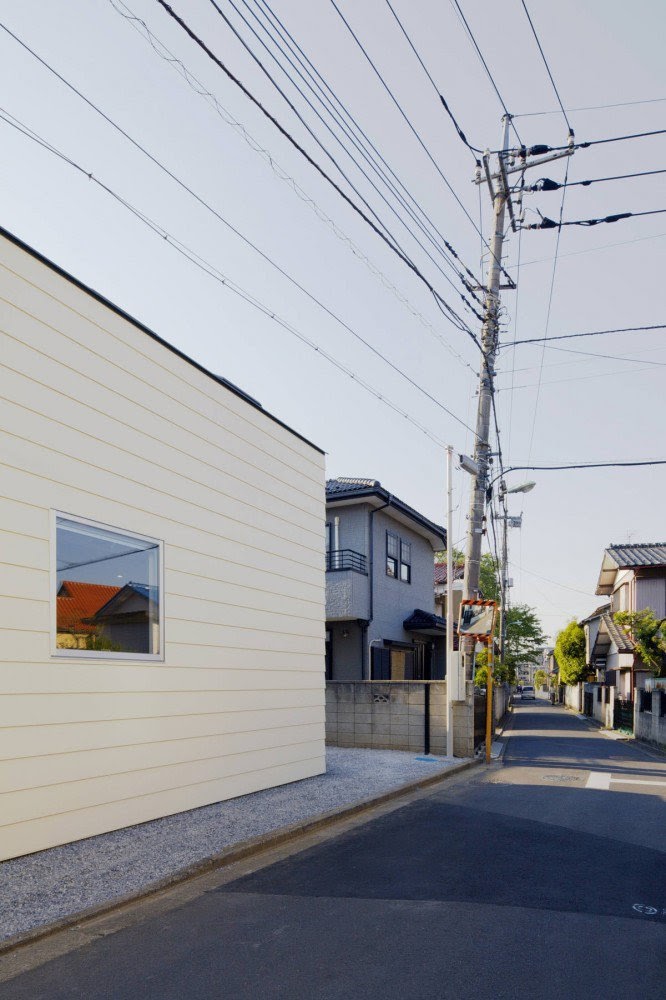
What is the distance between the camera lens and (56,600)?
23.8 feet

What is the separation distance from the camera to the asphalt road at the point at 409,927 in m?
4.31

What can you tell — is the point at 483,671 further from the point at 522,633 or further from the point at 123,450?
the point at 522,633

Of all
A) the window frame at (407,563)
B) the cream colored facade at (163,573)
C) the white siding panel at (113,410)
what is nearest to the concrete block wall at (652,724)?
the window frame at (407,563)

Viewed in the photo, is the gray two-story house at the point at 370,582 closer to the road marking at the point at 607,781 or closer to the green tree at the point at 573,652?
the road marking at the point at 607,781

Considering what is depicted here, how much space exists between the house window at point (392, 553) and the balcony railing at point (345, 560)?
5.92ft

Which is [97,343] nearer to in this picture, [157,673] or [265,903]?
[157,673]

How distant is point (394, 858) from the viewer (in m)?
7.28

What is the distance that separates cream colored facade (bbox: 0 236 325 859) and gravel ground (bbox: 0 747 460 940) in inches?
8.9

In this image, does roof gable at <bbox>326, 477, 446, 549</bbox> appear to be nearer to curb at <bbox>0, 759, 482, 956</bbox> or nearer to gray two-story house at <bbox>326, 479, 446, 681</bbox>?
gray two-story house at <bbox>326, 479, 446, 681</bbox>

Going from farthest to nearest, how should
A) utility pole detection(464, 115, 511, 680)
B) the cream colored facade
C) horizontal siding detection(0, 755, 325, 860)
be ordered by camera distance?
utility pole detection(464, 115, 511, 680) < the cream colored facade < horizontal siding detection(0, 755, 325, 860)

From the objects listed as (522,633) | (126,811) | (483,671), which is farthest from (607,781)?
(522,633)

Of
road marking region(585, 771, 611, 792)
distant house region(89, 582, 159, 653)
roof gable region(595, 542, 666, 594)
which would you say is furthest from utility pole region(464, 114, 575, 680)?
roof gable region(595, 542, 666, 594)

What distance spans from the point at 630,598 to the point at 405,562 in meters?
14.2

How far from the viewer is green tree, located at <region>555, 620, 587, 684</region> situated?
1848 inches
